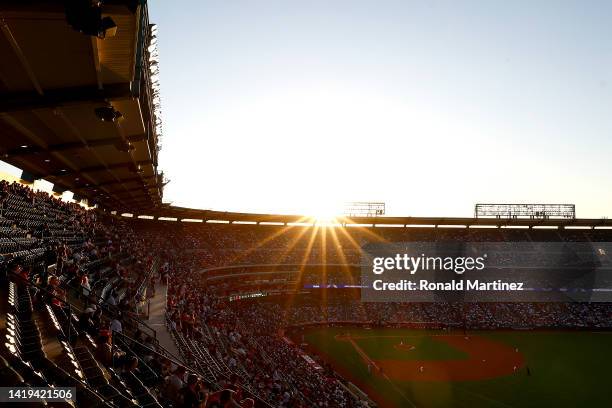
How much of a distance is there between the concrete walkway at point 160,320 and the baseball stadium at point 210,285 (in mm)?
119

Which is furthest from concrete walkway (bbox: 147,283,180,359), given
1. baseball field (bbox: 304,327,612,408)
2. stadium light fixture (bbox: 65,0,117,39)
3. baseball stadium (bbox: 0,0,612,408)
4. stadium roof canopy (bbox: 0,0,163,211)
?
baseball field (bbox: 304,327,612,408)

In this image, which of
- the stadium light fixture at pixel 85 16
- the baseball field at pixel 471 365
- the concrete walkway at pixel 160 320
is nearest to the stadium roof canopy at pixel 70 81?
the stadium light fixture at pixel 85 16

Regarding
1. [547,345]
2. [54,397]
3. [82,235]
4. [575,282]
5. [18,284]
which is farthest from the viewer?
[575,282]

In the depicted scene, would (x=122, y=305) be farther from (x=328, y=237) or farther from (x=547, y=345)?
(x=328, y=237)

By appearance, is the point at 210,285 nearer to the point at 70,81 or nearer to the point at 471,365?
the point at 471,365

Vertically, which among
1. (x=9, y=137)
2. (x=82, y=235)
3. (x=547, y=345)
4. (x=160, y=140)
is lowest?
(x=547, y=345)

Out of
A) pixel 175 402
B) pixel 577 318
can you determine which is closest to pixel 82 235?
pixel 175 402

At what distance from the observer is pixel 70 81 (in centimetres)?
968

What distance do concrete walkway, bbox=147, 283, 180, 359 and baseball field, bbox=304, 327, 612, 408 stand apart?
1529cm

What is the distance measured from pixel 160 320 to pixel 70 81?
44.4 feet

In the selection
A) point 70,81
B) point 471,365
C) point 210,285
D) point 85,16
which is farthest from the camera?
point 210,285

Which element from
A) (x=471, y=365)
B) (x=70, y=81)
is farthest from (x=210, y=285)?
(x=70, y=81)

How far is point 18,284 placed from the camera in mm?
11758

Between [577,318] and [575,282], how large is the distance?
6.24 meters
